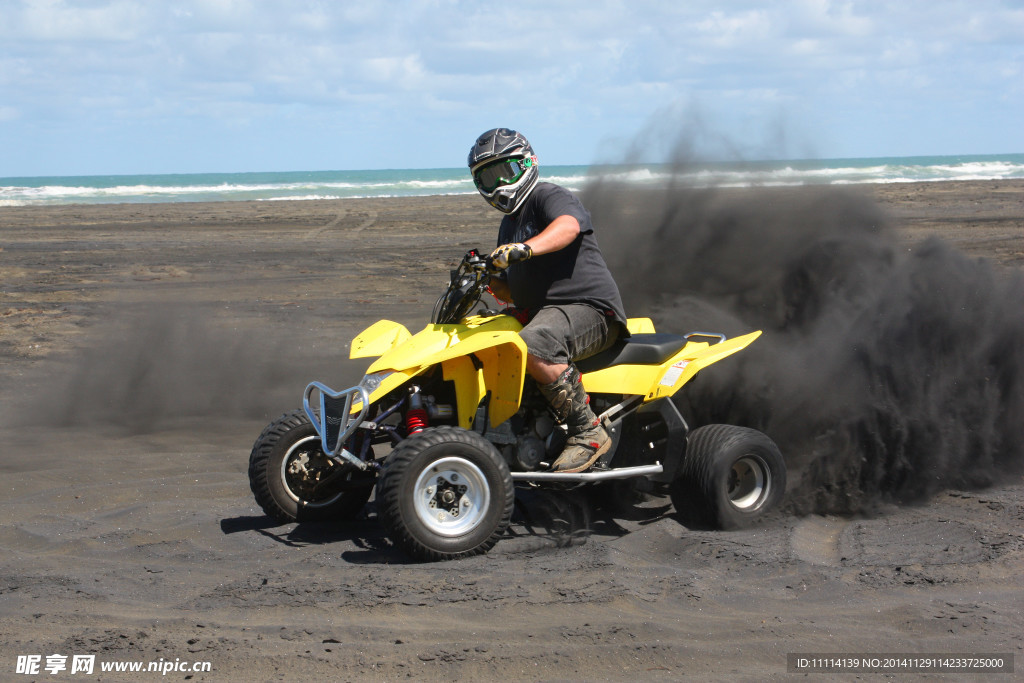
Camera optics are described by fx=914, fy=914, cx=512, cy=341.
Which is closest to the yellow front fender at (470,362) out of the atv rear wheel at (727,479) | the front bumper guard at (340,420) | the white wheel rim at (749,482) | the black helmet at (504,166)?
the front bumper guard at (340,420)

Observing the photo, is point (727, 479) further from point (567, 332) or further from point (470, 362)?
point (470, 362)

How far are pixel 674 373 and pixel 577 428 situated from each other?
81cm

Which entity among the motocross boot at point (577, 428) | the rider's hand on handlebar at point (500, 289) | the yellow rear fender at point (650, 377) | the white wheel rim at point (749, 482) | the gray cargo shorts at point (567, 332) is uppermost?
the rider's hand on handlebar at point (500, 289)

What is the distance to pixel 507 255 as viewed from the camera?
4.86 m

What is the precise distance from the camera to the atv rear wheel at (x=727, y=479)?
18.4 ft

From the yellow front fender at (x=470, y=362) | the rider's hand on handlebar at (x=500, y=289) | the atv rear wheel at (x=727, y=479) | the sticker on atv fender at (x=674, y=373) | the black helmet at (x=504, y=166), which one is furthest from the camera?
the rider's hand on handlebar at (x=500, y=289)

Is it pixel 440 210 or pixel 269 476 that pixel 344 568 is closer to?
pixel 269 476

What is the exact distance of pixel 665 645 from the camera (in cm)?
393

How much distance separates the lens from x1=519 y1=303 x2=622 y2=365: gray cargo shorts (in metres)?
5.16

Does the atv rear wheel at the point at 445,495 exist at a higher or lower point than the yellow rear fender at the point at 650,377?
lower

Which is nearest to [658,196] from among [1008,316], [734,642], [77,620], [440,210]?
[1008,316]

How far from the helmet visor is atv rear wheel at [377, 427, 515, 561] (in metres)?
1.50

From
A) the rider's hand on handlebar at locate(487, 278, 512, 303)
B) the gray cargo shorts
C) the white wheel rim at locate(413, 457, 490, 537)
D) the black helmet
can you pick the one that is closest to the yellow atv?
the white wheel rim at locate(413, 457, 490, 537)

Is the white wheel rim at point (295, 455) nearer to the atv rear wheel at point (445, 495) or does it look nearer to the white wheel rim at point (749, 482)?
the atv rear wheel at point (445, 495)
